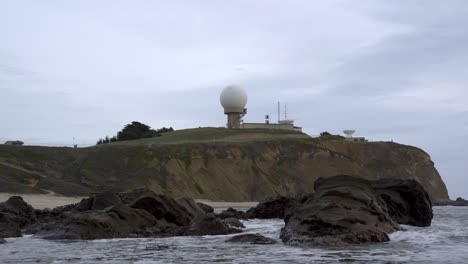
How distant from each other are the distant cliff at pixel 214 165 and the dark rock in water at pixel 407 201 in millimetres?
39178

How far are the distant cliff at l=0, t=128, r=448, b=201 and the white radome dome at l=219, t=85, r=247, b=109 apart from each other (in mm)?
4478

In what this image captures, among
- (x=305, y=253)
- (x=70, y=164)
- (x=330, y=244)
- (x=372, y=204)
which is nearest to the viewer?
(x=305, y=253)

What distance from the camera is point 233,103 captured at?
326 ft

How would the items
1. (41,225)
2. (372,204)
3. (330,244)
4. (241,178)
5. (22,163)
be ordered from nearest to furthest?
(330,244) < (372,204) < (41,225) < (22,163) < (241,178)

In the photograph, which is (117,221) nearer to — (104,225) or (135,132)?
(104,225)

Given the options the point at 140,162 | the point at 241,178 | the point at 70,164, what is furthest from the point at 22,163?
the point at 241,178

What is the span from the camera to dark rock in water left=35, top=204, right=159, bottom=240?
25.5m

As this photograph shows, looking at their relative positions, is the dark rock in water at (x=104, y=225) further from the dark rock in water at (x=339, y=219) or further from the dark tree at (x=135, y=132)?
the dark tree at (x=135, y=132)

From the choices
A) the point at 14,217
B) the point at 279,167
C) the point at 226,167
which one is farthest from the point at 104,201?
the point at 279,167

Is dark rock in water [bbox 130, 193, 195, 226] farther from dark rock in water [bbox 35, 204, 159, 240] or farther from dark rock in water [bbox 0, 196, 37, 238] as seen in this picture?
dark rock in water [bbox 0, 196, 37, 238]

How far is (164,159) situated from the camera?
268ft

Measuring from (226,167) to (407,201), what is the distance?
2193 inches

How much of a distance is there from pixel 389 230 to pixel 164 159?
5905 cm

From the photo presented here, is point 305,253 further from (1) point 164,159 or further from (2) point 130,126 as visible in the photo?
(2) point 130,126
